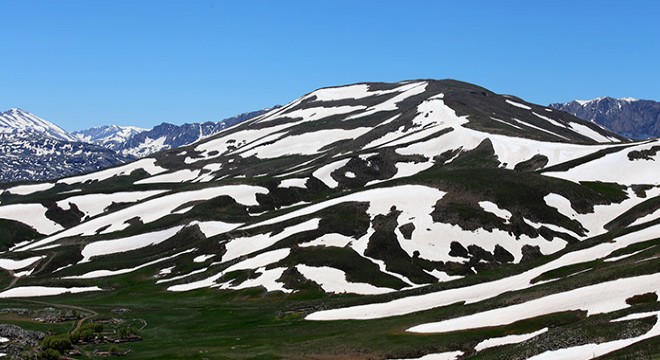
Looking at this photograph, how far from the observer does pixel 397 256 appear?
10294cm

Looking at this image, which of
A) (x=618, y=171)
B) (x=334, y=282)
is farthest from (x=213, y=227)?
(x=618, y=171)

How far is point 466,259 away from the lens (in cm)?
10344

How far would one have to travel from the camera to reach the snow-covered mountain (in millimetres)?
54875

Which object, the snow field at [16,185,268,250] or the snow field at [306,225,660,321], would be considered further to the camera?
the snow field at [16,185,268,250]

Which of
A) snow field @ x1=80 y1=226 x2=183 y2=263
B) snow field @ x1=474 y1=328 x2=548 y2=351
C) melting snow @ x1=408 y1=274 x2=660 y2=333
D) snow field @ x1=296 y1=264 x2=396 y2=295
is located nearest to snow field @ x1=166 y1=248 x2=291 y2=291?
snow field @ x1=296 y1=264 x2=396 y2=295

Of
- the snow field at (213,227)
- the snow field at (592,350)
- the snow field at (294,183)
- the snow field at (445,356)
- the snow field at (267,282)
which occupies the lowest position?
the snow field at (445,356)

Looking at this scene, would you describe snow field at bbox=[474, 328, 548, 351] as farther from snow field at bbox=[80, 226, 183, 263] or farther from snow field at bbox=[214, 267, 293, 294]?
snow field at bbox=[80, 226, 183, 263]

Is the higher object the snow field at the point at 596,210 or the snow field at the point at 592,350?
the snow field at the point at 596,210

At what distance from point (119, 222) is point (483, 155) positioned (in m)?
90.4

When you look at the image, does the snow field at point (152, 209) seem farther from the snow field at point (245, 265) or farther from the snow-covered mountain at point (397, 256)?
the snow field at point (245, 265)

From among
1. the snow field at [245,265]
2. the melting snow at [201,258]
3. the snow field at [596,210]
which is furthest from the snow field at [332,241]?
the snow field at [596,210]

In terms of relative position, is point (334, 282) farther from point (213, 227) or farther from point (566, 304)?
point (213, 227)

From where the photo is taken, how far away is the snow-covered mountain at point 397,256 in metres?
54.9

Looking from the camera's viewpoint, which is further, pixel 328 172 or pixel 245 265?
pixel 328 172
